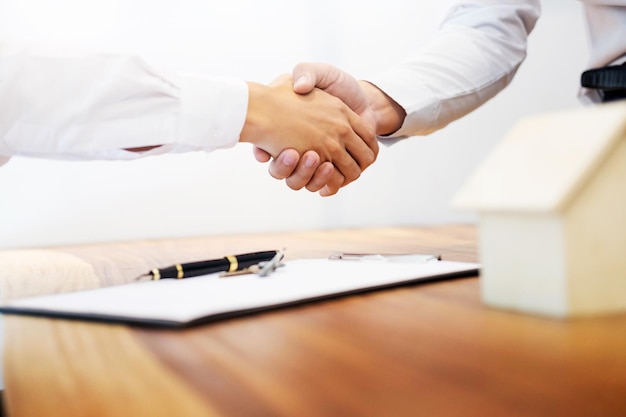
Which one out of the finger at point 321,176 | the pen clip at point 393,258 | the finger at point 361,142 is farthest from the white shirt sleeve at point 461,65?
the pen clip at point 393,258

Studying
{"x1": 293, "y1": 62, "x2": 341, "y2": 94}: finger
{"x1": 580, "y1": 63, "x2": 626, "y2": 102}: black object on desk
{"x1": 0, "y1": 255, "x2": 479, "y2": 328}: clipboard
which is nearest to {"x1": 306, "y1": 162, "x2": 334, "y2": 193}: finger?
{"x1": 293, "y1": 62, "x2": 341, "y2": 94}: finger

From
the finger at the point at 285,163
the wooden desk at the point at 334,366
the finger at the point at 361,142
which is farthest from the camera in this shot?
the finger at the point at 361,142

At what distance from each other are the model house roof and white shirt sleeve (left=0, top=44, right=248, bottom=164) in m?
0.71

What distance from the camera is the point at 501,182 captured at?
358 mm

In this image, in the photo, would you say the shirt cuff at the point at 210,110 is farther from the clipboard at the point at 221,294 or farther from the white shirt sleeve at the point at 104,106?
the clipboard at the point at 221,294

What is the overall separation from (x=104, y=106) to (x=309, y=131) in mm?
381

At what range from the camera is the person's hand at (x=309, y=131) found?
109cm

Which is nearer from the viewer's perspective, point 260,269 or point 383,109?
point 260,269

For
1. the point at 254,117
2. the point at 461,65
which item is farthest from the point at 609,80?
the point at 254,117

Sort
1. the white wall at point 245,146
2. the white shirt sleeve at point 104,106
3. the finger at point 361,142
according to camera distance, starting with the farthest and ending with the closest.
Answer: the white wall at point 245,146
the finger at point 361,142
the white shirt sleeve at point 104,106

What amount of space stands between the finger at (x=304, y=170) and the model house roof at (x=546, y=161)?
2.60 ft

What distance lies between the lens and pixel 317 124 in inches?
46.6

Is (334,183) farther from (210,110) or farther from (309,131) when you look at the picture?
(210,110)

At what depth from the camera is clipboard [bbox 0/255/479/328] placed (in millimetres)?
422
